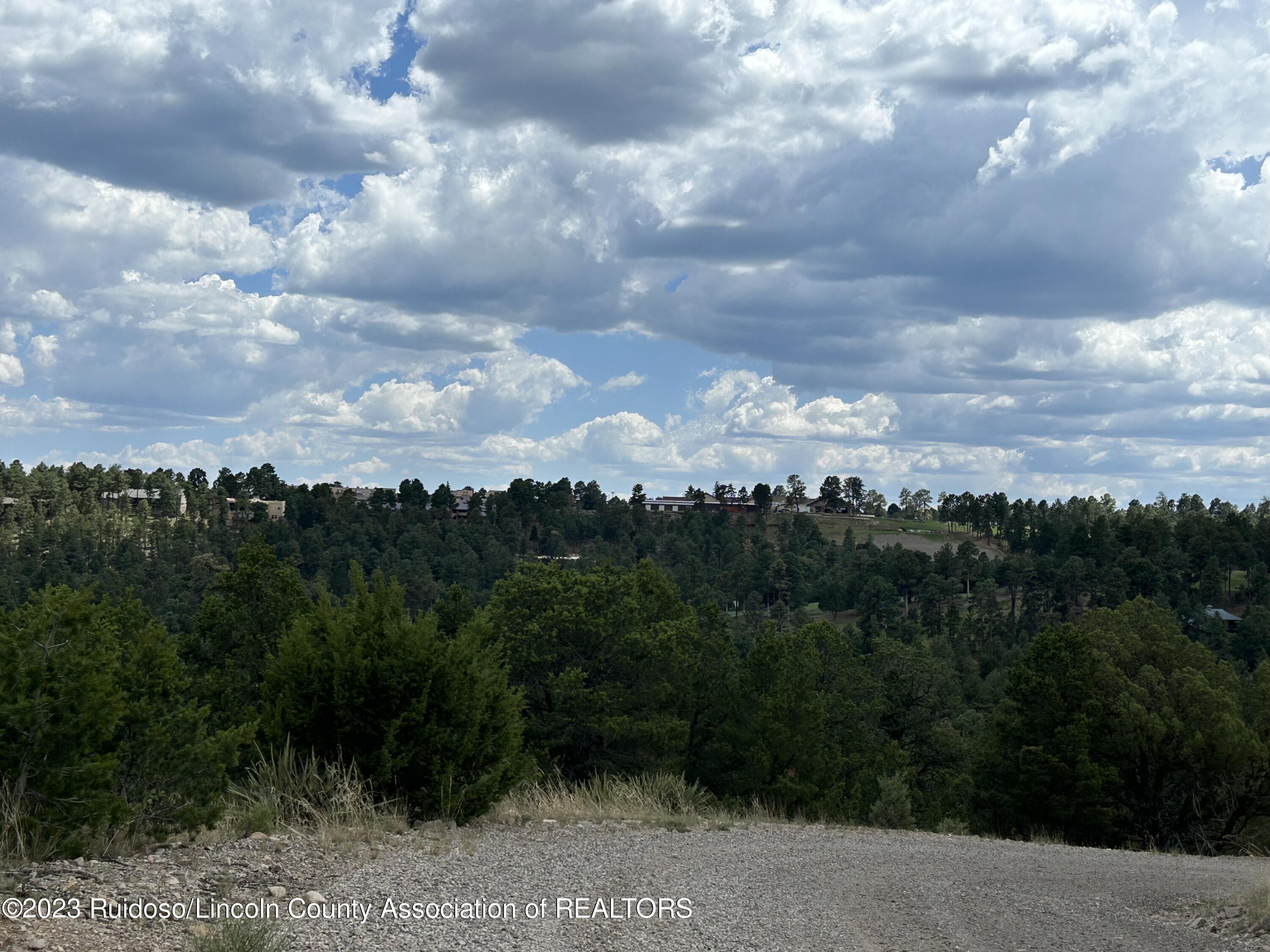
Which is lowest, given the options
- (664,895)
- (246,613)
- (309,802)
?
(246,613)

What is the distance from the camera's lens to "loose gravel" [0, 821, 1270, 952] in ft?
21.2

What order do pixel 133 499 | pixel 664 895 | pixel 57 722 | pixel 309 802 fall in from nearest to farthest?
pixel 57 722
pixel 664 895
pixel 309 802
pixel 133 499

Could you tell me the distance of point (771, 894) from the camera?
8336 millimetres

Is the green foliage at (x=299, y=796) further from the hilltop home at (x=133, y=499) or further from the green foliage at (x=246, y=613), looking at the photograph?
the hilltop home at (x=133, y=499)

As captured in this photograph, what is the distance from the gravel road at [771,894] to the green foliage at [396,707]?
77cm

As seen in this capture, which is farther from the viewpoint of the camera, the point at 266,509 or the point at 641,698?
the point at 266,509

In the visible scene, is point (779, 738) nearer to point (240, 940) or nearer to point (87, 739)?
point (87, 739)

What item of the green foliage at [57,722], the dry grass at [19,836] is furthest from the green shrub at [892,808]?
the dry grass at [19,836]

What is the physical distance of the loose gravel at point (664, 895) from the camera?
21.2 feet

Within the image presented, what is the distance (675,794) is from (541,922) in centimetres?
873

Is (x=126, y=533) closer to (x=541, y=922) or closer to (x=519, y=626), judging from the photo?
(x=519, y=626)

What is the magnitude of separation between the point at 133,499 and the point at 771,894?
195 metres

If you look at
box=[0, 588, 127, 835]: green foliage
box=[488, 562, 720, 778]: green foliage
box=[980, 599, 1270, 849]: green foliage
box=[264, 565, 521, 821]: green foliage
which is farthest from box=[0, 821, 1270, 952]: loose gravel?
box=[488, 562, 720, 778]: green foliage

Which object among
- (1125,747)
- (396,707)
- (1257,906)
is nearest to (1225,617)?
(1125,747)
